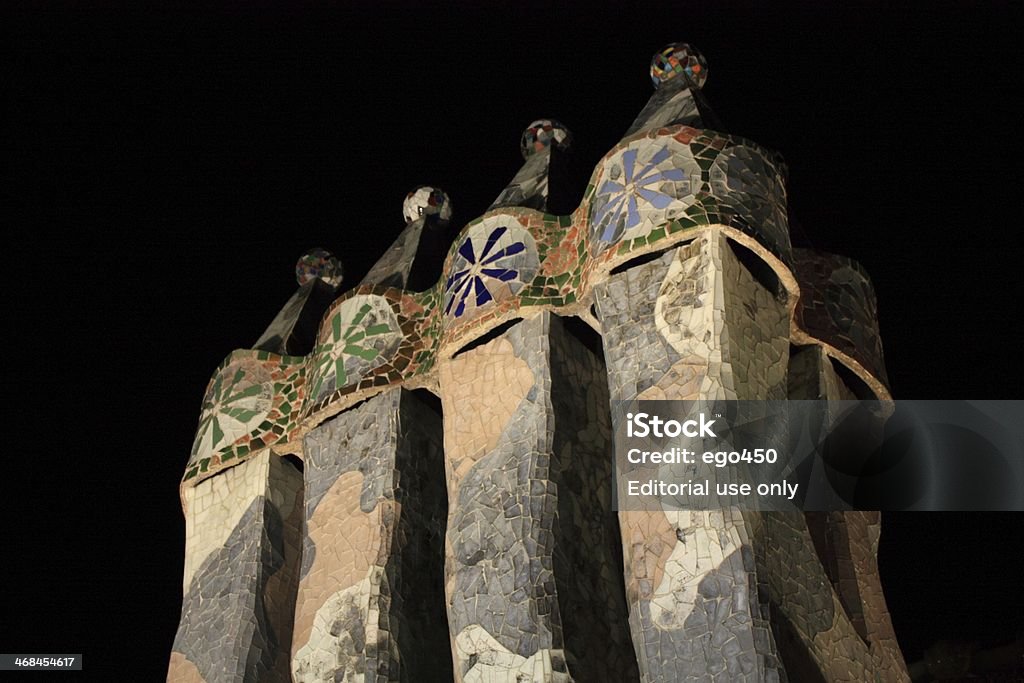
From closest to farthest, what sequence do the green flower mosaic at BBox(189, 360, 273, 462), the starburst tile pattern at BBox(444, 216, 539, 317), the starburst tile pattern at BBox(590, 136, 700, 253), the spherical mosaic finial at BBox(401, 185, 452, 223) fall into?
the starburst tile pattern at BBox(590, 136, 700, 253), the starburst tile pattern at BBox(444, 216, 539, 317), the green flower mosaic at BBox(189, 360, 273, 462), the spherical mosaic finial at BBox(401, 185, 452, 223)

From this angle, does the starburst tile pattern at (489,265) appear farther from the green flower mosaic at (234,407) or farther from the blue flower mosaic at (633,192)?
the green flower mosaic at (234,407)

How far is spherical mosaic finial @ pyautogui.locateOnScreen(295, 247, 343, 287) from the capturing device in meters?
5.37

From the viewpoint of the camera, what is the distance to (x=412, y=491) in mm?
4336

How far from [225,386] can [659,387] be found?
199 centimetres

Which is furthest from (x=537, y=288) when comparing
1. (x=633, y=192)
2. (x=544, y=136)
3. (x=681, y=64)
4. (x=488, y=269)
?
(x=681, y=64)

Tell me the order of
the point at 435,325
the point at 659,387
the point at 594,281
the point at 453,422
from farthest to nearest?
the point at 435,325 → the point at 453,422 → the point at 594,281 → the point at 659,387

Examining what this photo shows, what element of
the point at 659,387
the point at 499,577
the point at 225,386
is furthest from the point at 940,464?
the point at 225,386

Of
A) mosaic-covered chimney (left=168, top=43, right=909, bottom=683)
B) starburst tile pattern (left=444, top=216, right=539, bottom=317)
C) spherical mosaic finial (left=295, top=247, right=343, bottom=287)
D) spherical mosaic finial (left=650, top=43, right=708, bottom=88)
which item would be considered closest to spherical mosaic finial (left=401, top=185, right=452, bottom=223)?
mosaic-covered chimney (left=168, top=43, right=909, bottom=683)

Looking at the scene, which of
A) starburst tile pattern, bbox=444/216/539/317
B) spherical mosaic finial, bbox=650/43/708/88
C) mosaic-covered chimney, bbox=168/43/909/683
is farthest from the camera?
spherical mosaic finial, bbox=650/43/708/88

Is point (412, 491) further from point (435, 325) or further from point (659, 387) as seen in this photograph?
point (659, 387)

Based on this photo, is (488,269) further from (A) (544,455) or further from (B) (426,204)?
(B) (426,204)

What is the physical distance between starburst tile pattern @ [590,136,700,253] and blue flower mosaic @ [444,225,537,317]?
0.94 feet

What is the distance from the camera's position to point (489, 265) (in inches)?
167

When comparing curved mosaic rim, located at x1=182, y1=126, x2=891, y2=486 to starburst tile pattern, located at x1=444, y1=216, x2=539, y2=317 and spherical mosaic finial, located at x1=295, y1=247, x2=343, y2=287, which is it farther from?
spherical mosaic finial, located at x1=295, y1=247, x2=343, y2=287
